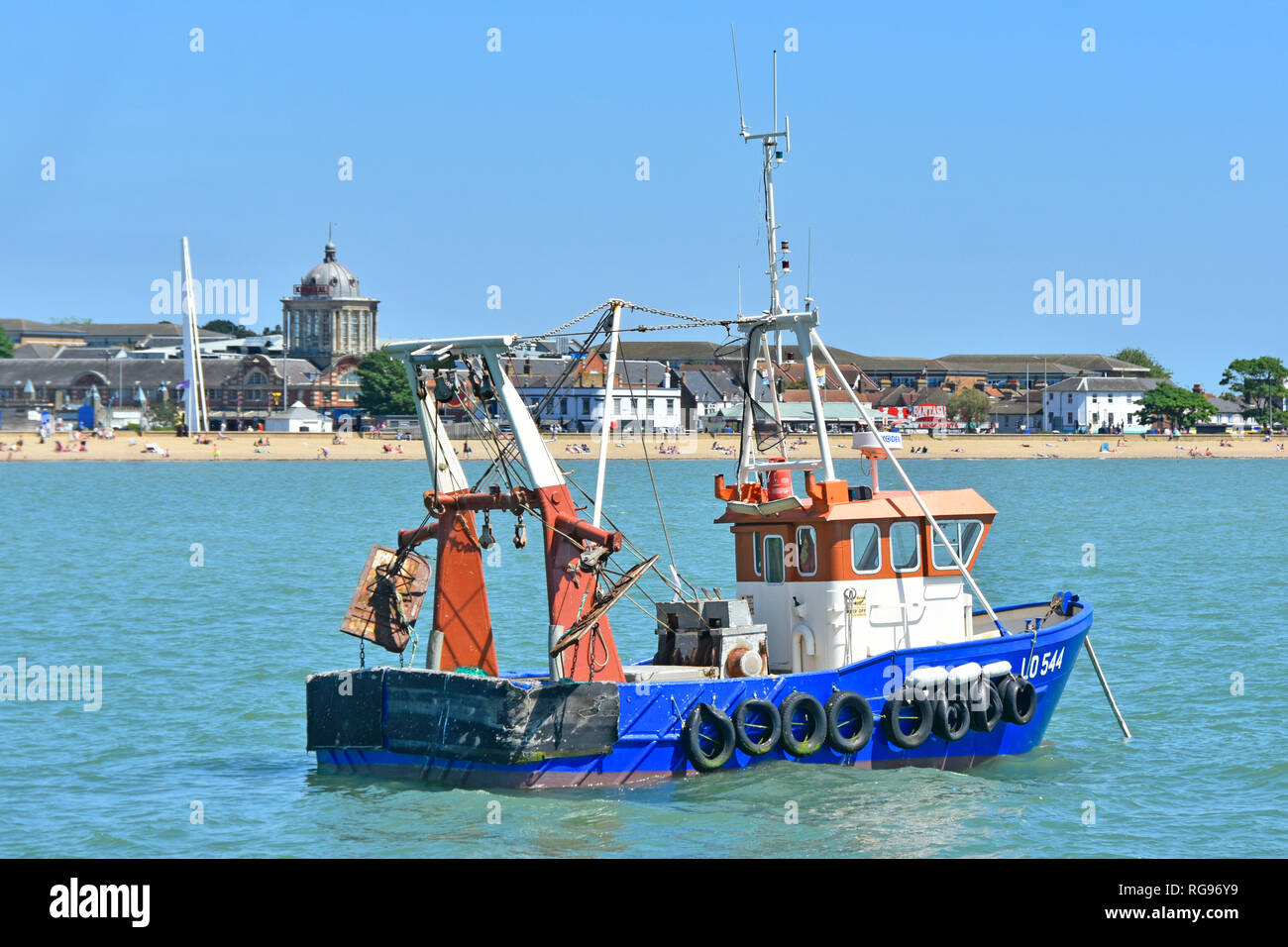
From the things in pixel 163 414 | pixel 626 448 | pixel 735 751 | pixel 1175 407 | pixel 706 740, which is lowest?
pixel 735 751

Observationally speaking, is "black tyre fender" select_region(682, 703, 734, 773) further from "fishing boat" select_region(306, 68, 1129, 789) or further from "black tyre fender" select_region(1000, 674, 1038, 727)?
"black tyre fender" select_region(1000, 674, 1038, 727)

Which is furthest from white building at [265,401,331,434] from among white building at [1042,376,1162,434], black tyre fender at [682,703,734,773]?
black tyre fender at [682,703,734,773]

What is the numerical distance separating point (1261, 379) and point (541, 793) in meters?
181

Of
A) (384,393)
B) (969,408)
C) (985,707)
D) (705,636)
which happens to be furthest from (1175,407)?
(705,636)

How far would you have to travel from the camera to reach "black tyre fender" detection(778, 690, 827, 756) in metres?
19.2

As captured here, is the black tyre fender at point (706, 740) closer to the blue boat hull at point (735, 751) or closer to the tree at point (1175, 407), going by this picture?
the blue boat hull at point (735, 751)

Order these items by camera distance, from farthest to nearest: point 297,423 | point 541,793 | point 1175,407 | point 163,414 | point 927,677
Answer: point 163,414 < point 1175,407 < point 297,423 < point 927,677 < point 541,793

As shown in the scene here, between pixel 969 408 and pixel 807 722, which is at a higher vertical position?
pixel 969 408

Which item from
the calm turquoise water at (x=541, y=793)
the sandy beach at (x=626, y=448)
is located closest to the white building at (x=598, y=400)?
the sandy beach at (x=626, y=448)

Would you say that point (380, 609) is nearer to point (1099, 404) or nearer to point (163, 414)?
point (163, 414)

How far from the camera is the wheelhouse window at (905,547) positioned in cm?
2103

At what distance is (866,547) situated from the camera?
68.6 feet

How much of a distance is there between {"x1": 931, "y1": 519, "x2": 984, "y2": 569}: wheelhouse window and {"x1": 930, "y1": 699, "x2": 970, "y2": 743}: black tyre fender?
6.49 feet
